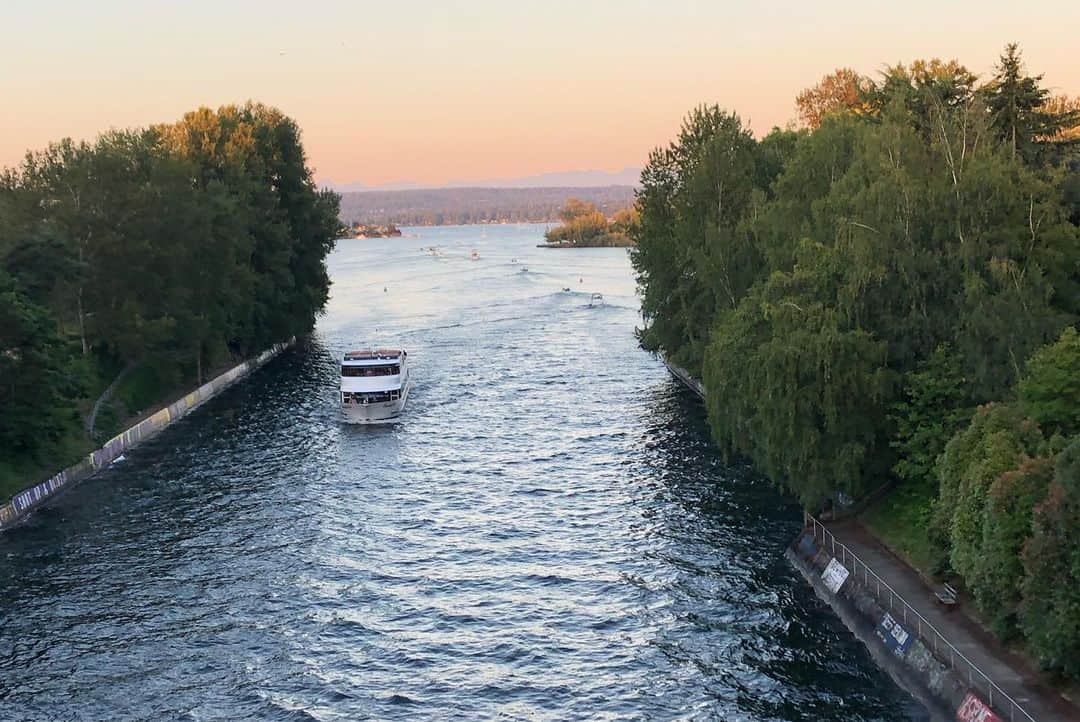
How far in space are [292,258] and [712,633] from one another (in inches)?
3871

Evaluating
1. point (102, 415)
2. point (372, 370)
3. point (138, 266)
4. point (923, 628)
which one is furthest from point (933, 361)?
point (138, 266)

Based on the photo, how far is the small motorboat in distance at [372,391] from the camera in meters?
85.2

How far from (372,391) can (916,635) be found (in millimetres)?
56204

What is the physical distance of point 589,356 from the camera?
116062 millimetres

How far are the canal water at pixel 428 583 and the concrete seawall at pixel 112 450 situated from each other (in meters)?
1.24

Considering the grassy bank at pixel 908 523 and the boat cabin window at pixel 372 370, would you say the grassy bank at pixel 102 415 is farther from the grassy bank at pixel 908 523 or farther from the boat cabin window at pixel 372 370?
the grassy bank at pixel 908 523

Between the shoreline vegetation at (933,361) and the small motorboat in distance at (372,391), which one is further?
the small motorboat in distance at (372,391)

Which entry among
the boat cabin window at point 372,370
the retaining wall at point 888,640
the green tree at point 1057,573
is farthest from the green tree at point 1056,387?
the boat cabin window at point 372,370

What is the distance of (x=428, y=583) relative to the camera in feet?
163

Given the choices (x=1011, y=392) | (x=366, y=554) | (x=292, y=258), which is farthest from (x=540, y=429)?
(x=292, y=258)

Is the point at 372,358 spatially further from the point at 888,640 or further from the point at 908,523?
the point at 888,640

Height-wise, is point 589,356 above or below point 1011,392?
below

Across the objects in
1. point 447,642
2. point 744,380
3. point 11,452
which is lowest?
point 447,642

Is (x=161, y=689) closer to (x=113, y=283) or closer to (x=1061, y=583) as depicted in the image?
(x=1061, y=583)
